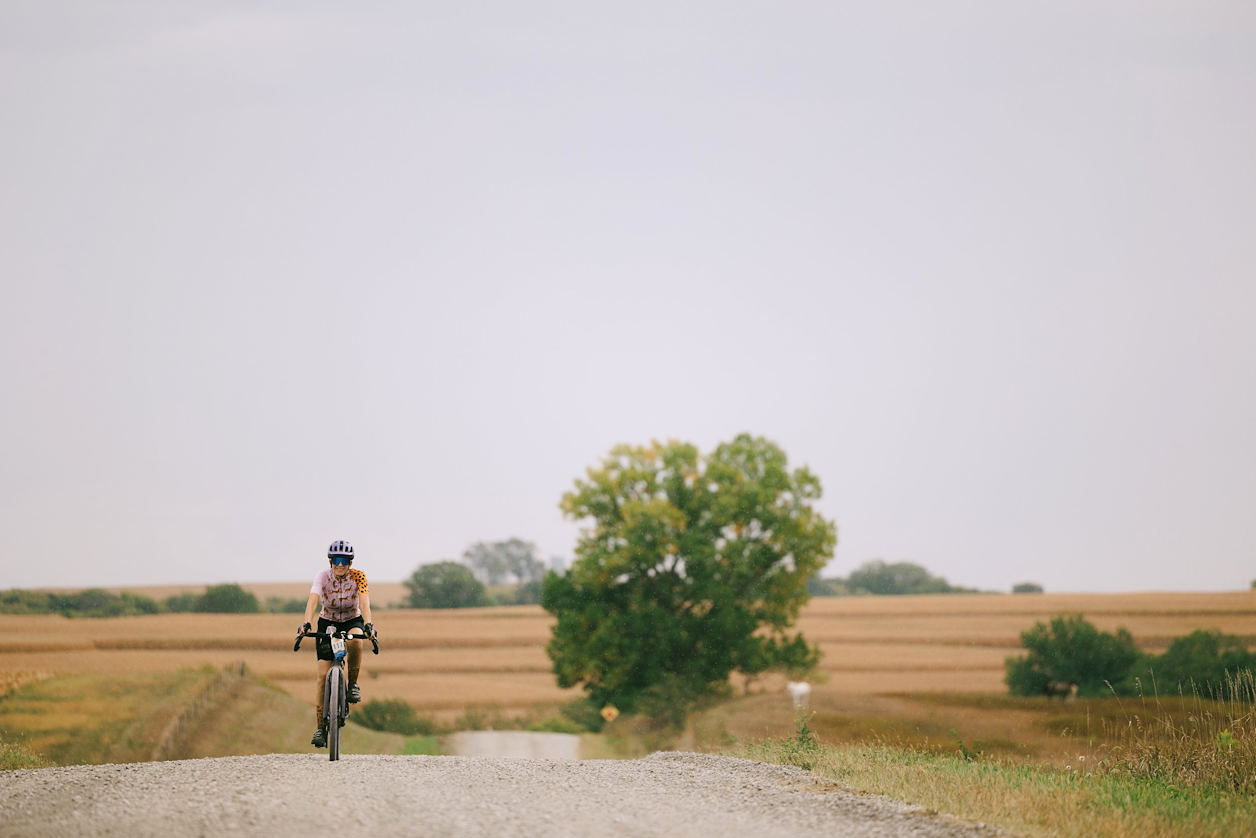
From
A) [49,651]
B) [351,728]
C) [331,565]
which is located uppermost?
[331,565]

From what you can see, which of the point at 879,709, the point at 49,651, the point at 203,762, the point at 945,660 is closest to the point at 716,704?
the point at 879,709

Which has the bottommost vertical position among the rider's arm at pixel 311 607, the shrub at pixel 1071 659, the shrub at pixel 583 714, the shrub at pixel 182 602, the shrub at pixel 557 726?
the shrub at pixel 557 726

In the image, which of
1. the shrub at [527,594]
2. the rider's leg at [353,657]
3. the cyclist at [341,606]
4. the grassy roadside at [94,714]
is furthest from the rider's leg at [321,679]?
the shrub at [527,594]

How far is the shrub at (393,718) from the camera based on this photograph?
4619cm

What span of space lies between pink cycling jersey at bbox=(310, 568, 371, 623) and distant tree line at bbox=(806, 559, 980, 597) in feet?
339

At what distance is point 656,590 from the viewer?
42688 mm

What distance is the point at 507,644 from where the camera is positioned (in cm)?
6344

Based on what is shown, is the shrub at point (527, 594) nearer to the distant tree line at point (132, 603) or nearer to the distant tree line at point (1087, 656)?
the distant tree line at point (132, 603)

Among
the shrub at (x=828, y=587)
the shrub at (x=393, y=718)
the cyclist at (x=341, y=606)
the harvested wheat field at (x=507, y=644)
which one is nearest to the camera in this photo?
the cyclist at (x=341, y=606)

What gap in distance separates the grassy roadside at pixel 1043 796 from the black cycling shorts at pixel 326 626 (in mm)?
7349

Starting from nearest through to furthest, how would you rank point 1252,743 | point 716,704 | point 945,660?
point 1252,743 < point 716,704 < point 945,660

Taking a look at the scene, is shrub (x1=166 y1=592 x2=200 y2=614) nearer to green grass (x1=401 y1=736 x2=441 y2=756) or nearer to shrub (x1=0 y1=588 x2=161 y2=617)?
shrub (x1=0 y1=588 x2=161 y2=617)

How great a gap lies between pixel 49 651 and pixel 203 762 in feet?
120

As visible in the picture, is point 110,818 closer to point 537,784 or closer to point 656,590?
point 537,784
